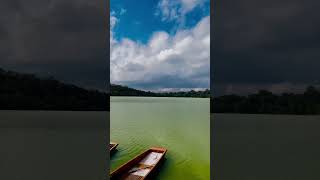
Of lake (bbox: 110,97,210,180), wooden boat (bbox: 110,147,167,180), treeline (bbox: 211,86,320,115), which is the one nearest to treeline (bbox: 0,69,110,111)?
lake (bbox: 110,97,210,180)

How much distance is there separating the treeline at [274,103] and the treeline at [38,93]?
636 cm

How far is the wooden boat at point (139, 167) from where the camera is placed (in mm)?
4098

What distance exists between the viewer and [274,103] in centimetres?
1562

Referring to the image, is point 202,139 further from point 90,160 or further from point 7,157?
point 7,157

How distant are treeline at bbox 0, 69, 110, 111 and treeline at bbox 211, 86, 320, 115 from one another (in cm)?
636

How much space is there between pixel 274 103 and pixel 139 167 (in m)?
12.6

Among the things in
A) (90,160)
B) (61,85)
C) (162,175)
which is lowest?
(162,175)

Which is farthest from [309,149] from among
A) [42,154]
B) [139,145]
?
[42,154]

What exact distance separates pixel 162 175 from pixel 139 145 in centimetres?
291

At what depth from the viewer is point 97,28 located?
9.20 ft

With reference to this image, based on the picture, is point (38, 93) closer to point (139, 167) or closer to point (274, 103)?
point (274, 103)

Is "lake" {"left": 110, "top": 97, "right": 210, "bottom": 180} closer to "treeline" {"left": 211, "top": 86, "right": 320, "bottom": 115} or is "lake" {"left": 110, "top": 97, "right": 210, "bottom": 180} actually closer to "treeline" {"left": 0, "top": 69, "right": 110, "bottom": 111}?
"treeline" {"left": 211, "top": 86, "right": 320, "bottom": 115}

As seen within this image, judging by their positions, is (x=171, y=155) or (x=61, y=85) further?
(x=61, y=85)

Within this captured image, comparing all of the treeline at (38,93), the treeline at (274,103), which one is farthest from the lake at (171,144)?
the treeline at (38,93)
